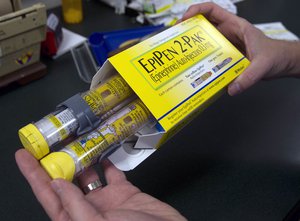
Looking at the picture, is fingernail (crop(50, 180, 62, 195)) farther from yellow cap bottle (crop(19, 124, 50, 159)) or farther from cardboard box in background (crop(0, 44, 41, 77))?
cardboard box in background (crop(0, 44, 41, 77))

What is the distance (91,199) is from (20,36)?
450 millimetres

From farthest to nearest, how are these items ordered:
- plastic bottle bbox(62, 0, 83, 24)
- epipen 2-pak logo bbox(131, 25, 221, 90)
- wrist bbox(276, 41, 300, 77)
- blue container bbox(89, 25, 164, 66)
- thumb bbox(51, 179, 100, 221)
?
plastic bottle bbox(62, 0, 83, 24), blue container bbox(89, 25, 164, 66), wrist bbox(276, 41, 300, 77), epipen 2-pak logo bbox(131, 25, 221, 90), thumb bbox(51, 179, 100, 221)

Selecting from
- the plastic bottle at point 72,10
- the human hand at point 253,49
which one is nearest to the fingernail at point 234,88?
the human hand at point 253,49

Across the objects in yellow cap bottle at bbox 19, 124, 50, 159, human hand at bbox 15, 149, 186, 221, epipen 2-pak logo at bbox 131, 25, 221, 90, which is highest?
epipen 2-pak logo at bbox 131, 25, 221, 90

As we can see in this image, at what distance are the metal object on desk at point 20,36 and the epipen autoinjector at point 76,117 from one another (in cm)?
32

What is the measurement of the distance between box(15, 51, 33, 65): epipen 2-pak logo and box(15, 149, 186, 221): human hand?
1.27 feet

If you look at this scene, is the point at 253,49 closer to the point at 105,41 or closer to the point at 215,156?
the point at 215,156

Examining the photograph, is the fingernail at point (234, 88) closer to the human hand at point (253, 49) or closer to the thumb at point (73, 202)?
the human hand at point (253, 49)

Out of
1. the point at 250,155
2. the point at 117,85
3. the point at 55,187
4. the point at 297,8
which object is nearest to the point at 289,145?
the point at 250,155

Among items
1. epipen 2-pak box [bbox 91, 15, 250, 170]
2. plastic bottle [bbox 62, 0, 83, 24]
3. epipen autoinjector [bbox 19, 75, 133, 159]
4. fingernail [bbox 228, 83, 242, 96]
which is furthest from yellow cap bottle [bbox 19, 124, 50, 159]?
plastic bottle [bbox 62, 0, 83, 24]

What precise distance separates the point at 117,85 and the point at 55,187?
0.20 metres

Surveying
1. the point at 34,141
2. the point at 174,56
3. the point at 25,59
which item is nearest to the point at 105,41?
the point at 25,59

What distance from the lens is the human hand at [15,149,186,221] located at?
1.29 feet

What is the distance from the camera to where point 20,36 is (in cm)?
73
